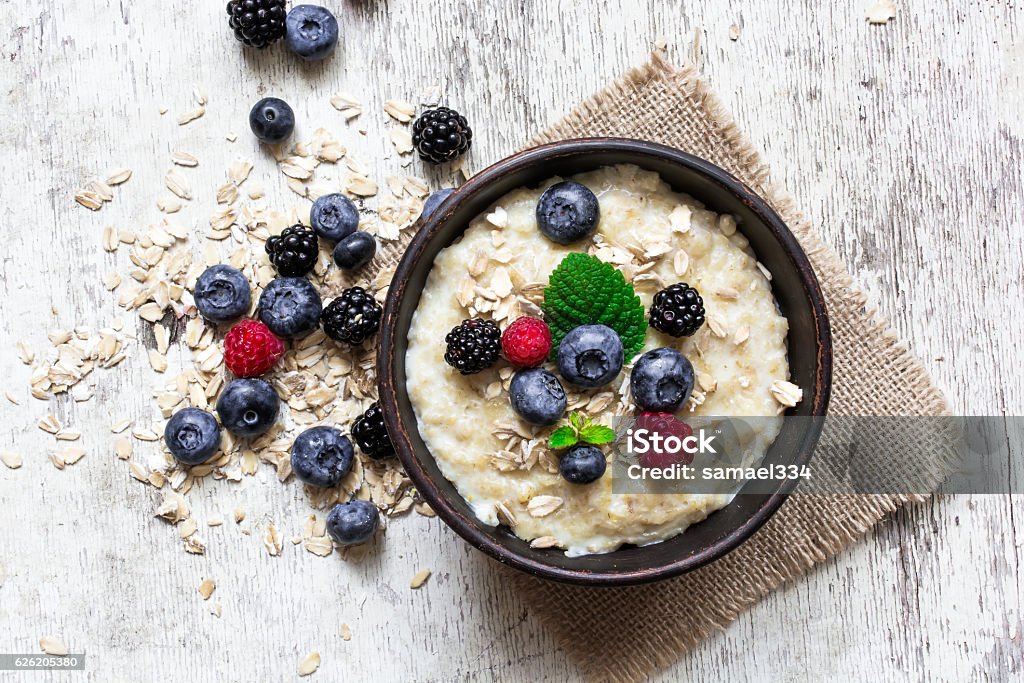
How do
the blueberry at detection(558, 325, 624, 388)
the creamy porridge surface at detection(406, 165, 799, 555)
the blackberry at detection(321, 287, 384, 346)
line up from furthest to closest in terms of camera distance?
the blackberry at detection(321, 287, 384, 346), the creamy porridge surface at detection(406, 165, 799, 555), the blueberry at detection(558, 325, 624, 388)

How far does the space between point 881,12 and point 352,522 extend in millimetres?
2025

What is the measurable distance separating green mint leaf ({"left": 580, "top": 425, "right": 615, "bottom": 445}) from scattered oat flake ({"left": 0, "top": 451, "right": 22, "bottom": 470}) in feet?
5.48

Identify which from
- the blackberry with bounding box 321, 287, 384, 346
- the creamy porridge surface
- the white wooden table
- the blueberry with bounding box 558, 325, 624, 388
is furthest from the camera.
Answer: the white wooden table

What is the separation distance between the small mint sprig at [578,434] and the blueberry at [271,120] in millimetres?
1178

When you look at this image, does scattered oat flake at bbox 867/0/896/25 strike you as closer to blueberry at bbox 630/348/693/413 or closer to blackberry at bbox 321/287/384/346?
blueberry at bbox 630/348/693/413

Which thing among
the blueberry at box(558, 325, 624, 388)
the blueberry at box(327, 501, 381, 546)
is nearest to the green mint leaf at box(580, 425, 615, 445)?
the blueberry at box(558, 325, 624, 388)

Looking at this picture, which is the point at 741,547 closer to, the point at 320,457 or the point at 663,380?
the point at 663,380

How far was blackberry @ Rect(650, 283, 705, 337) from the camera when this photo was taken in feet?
6.55

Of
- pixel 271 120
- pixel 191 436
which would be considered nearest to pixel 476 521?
pixel 191 436

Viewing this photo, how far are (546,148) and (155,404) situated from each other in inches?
52.7

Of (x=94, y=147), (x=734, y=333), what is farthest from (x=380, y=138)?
(x=734, y=333)

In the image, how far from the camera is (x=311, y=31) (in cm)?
252

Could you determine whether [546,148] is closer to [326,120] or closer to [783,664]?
[326,120]

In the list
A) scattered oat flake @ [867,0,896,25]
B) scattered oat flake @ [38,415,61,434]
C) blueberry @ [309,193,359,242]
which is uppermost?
scattered oat flake @ [867,0,896,25]
